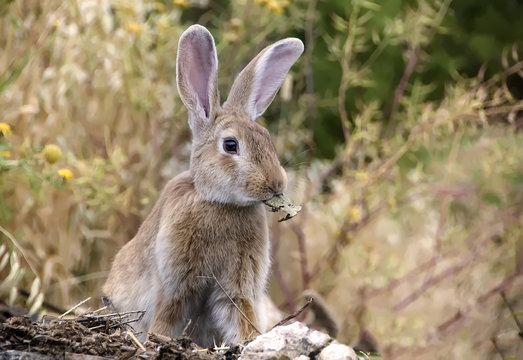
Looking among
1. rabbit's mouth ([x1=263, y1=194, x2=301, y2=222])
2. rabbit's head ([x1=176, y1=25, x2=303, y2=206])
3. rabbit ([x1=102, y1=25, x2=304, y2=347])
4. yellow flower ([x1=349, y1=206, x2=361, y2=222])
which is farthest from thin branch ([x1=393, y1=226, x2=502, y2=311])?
rabbit's mouth ([x1=263, y1=194, x2=301, y2=222])

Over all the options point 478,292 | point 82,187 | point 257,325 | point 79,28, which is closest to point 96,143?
point 82,187

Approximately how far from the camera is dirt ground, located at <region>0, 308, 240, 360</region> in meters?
2.74

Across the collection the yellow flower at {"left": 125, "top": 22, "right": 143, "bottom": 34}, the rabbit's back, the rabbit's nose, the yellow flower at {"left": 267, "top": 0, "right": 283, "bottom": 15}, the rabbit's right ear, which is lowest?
the rabbit's back

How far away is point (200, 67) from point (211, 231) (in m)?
0.84

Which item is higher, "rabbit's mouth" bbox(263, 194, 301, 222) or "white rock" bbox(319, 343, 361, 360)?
"rabbit's mouth" bbox(263, 194, 301, 222)

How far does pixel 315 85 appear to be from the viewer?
290 inches

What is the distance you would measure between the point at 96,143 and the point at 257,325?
2.40 m

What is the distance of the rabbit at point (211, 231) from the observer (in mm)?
3393

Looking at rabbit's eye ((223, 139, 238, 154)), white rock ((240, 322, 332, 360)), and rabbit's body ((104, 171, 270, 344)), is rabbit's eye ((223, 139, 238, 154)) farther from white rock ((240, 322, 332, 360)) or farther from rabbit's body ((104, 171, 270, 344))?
white rock ((240, 322, 332, 360))

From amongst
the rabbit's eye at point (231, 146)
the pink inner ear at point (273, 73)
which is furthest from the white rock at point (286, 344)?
the pink inner ear at point (273, 73)

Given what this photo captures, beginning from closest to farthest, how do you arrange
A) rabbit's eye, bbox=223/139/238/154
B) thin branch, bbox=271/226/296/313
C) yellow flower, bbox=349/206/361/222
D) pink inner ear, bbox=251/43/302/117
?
rabbit's eye, bbox=223/139/238/154 → pink inner ear, bbox=251/43/302/117 → yellow flower, bbox=349/206/361/222 → thin branch, bbox=271/226/296/313

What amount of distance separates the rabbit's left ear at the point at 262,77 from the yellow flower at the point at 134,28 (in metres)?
1.45

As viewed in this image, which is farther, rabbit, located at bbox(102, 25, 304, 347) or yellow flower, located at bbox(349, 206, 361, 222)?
yellow flower, located at bbox(349, 206, 361, 222)

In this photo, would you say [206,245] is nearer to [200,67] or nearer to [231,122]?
[231,122]
